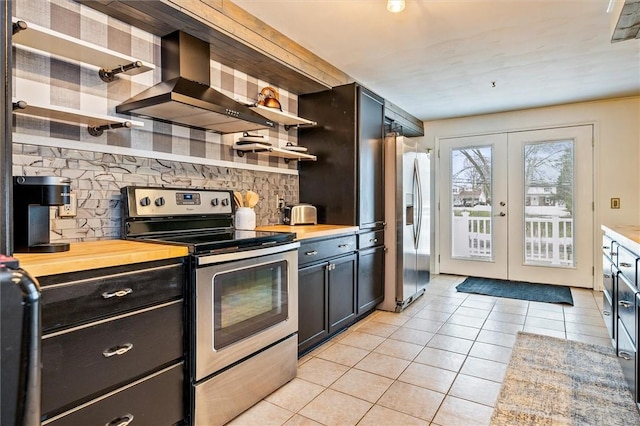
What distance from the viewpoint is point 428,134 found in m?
5.64

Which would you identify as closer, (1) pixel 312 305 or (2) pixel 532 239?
(1) pixel 312 305

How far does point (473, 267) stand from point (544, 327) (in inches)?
83.9

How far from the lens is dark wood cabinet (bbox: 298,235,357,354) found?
2.54 meters

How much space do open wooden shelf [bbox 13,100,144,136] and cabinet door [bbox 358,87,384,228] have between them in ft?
6.42

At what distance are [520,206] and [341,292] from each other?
3.31 m

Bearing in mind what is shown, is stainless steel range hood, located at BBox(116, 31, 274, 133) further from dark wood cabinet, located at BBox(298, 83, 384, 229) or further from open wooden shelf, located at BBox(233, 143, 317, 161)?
dark wood cabinet, located at BBox(298, 83, 384, 229)

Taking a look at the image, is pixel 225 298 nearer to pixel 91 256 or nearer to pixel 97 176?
pixel 91 256

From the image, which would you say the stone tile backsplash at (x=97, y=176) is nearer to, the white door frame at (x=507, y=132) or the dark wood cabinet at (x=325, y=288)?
the dark wood cabinet at (x=325, y=288)

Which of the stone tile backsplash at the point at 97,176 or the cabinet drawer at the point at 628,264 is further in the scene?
the cabinet drawer at the point at 628,264

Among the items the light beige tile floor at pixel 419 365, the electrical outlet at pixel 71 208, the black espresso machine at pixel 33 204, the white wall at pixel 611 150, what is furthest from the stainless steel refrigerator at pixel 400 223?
the black espresso machine at pixel 33 204

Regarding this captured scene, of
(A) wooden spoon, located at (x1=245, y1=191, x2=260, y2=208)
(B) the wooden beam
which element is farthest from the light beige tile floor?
(B) the wooden beam

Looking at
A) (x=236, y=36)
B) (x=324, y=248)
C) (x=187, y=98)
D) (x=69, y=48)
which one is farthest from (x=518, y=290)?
(x=69, y=48)

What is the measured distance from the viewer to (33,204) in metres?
1.50

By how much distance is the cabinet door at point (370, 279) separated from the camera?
3.30 metres
